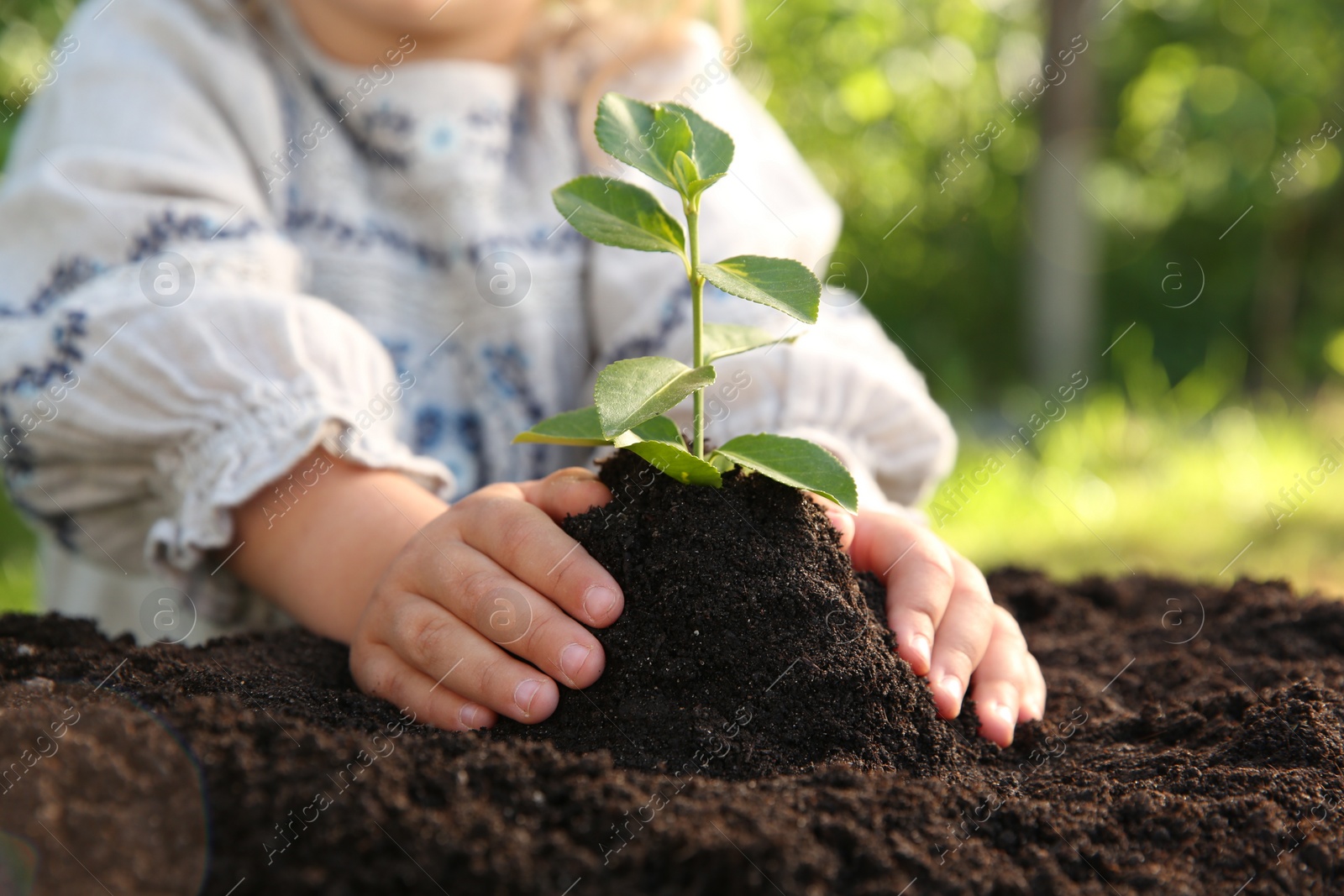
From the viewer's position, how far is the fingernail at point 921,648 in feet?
3.13

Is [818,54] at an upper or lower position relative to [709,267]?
lower

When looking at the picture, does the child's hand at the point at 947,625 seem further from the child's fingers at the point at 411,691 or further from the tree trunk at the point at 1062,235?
the tree trunk at the point at 1062,235

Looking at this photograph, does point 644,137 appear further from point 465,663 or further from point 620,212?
point 465,663

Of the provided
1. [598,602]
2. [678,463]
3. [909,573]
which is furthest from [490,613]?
[909,573]

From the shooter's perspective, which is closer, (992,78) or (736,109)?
(736,109)

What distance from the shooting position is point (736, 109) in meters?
1.93

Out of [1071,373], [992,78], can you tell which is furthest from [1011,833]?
[992,78]

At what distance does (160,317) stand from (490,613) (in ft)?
2.44

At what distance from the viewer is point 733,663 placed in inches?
34.8

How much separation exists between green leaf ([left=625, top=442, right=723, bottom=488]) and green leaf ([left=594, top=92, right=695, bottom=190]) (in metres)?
0.23

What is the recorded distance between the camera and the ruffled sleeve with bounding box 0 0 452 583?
4.32ft

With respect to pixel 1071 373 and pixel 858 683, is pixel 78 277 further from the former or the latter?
pixel 1071 373

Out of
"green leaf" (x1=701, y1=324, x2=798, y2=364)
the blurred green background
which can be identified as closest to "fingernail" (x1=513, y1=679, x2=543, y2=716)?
"green leaf" (x1=701, y1=324, x2=798, y2=364)

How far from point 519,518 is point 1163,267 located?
19.5 feet
